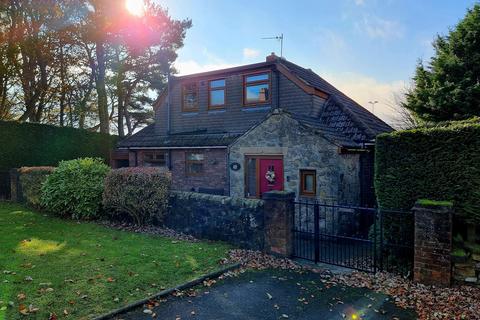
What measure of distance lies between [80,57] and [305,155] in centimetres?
2115

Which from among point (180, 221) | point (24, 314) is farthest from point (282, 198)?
point (24, 314)

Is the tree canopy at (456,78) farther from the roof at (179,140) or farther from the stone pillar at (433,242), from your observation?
the stone pillar at (433,242)

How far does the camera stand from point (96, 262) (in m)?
6.58

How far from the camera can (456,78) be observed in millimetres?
15727

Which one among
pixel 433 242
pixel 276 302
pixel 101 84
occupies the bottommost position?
pixel 276 302

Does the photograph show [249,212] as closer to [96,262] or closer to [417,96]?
[96,262]

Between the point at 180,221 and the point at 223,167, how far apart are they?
5.33 meters

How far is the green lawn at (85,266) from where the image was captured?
4.81 meters

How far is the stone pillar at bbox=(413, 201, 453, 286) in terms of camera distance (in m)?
5.49

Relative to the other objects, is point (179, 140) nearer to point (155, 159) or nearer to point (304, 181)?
point (155, 159)

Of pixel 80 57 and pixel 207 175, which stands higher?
pixel 80 57

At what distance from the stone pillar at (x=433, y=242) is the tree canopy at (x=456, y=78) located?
1199cm

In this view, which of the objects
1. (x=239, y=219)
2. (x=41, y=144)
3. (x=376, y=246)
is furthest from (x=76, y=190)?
(x=376, y=246)

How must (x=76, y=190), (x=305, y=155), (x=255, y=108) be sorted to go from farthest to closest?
(x=255, y=108), (x=76, y=190), (x=305, y=155)
